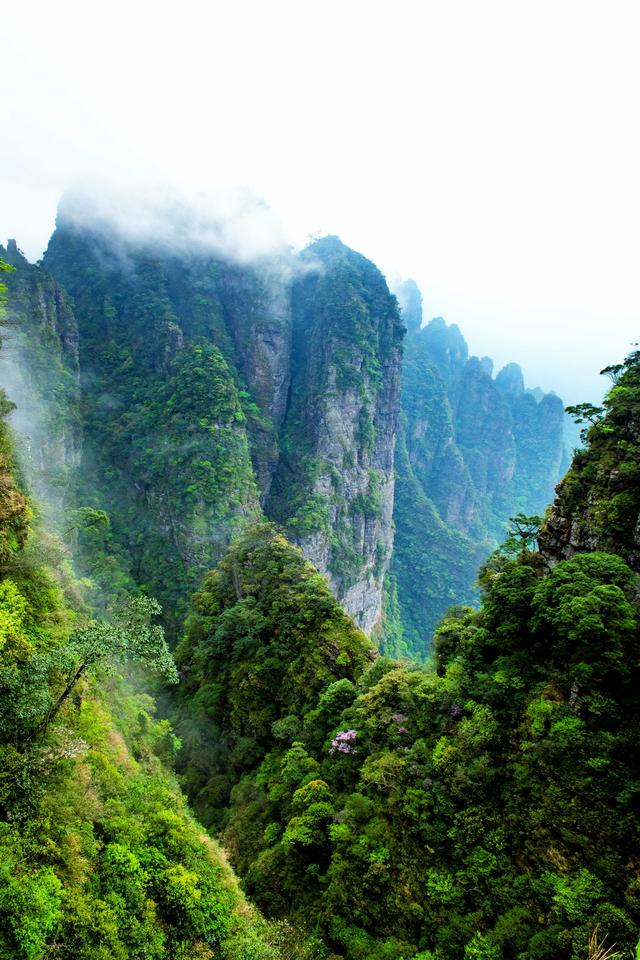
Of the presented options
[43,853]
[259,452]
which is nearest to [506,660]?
[43,853]

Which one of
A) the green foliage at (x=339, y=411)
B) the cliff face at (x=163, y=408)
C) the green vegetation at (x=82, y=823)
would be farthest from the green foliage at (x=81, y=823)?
the green foliage at (x=339, y=411)

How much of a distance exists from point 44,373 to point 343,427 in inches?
1434

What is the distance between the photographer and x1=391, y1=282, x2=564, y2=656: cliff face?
283ft

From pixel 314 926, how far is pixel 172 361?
187ft

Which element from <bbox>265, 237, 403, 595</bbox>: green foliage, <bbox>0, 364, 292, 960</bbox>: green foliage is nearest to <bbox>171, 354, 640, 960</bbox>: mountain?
<bbox>0, 364, 292, 960</bbox>: green foliage

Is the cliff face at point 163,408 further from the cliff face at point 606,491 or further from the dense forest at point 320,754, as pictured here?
the cliff face at point 606,491

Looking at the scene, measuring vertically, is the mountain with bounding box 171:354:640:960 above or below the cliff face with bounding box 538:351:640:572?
below

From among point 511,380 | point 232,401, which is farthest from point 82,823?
point 511,380

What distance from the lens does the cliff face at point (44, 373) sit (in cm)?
4303

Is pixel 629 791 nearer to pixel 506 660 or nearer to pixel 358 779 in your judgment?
pixel 506 660

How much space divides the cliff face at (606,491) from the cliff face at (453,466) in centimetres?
6232

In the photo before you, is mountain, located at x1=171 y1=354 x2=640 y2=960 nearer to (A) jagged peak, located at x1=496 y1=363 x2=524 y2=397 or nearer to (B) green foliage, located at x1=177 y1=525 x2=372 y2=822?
(B) green foliage, located at x1=177 y1=525 x2=372 y2=822

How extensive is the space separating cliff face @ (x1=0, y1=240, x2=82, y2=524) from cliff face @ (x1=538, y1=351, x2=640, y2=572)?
38.3 m

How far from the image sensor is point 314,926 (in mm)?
13609
